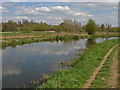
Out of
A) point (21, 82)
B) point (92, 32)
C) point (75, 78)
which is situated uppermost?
point (92, 32)

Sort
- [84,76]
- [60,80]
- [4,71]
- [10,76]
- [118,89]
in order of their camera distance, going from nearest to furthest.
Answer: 1. [118,89]
2. [60,80]
3. [84,76]
4. [10,76]
5. [4,71]

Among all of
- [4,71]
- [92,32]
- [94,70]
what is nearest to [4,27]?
[92,32]

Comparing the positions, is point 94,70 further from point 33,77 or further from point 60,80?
point 33,77

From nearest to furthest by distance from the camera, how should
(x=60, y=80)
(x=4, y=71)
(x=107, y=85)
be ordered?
(x=107, y=85) → (x=60, y=80) → (x=4, y=71)

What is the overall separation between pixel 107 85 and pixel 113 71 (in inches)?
88.7

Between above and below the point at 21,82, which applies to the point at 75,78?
above

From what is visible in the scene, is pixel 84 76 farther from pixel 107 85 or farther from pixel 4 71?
pixel 4 71

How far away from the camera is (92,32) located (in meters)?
51.5

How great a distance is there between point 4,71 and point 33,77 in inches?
110

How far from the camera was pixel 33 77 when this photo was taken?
27.3 feet

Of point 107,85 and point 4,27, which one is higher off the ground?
point 4,27

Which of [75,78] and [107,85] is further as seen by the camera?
[75,78]

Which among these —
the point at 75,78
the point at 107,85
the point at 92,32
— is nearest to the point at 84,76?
the point at 75,78

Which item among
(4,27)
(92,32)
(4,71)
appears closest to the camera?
(4,71)
